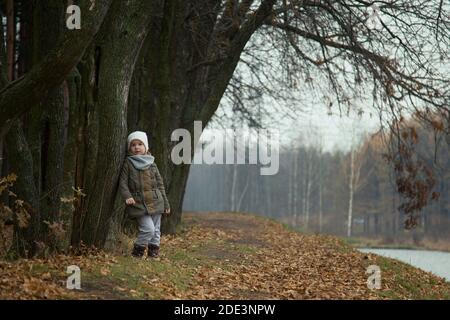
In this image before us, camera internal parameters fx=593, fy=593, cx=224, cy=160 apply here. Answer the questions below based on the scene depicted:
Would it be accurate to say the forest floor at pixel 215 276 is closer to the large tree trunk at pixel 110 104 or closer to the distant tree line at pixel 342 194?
the large tree trunk at pixel 110 104

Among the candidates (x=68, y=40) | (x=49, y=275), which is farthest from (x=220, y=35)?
(x=49, y=275)

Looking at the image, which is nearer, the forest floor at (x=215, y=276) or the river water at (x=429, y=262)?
the forest floor at (x=215, y=276)

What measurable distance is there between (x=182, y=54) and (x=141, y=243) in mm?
7341

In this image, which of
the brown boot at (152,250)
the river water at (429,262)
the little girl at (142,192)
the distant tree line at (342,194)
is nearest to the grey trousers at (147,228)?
the little girl at (142,192)

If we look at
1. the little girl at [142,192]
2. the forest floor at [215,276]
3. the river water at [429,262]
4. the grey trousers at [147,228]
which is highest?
the little girl at [142,192]

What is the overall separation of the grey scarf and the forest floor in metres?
A: 1.21

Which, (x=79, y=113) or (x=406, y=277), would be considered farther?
(x=406, y=277)

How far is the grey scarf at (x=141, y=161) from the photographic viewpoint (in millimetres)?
7906

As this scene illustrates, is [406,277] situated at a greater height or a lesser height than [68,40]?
lesser

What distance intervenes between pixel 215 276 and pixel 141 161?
182 centimetres

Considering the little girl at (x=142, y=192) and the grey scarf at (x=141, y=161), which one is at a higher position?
the grey scarf at (x=141, y=161)

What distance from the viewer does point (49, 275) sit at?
5969 mm
